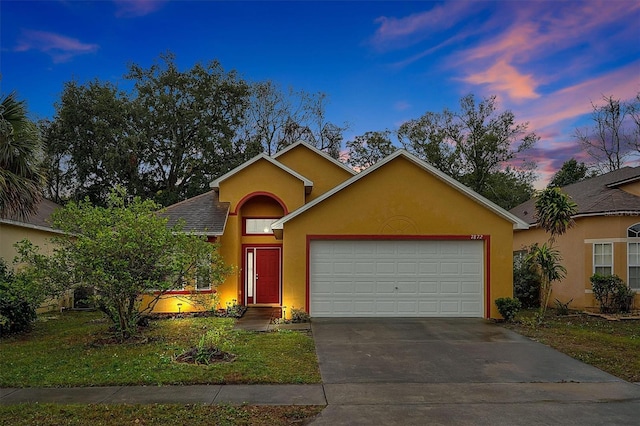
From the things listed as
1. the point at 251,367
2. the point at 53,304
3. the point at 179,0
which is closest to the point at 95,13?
the point at 179,0

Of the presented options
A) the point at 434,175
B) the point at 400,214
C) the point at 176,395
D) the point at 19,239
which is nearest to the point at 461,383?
the point at 176,395

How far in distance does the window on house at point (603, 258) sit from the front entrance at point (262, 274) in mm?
Result: 11914

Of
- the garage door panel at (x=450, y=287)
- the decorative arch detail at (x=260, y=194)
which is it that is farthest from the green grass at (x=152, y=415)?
the decorative arch detail at (x=260, y=194)

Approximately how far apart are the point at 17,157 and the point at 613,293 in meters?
19.0

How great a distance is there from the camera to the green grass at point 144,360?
24.7ft

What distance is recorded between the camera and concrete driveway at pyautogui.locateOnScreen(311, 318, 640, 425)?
601 centimetres

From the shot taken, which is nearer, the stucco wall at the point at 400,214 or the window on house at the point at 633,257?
the stucco wall at the point at 400,214

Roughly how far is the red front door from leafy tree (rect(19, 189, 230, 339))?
6.82m

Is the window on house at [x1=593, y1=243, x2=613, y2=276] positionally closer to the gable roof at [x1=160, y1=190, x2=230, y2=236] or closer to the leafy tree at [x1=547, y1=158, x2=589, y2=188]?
the gable roof at [x1=160, y1=190, x2=230, y2=236]

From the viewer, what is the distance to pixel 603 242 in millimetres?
15891

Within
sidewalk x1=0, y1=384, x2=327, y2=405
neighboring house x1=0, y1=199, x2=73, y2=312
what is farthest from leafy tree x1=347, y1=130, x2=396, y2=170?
sidewalk x1=0, y1=384, x2=327, y2=405

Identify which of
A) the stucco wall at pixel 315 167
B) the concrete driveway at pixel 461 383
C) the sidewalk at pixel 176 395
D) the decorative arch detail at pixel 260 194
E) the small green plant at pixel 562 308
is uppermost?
the stucco wall at pixel 315 167

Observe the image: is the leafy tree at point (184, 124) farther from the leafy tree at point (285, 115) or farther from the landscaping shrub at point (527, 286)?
the landscaping shrub at point (527, 286)

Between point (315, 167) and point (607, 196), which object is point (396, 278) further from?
point (607, 196)
